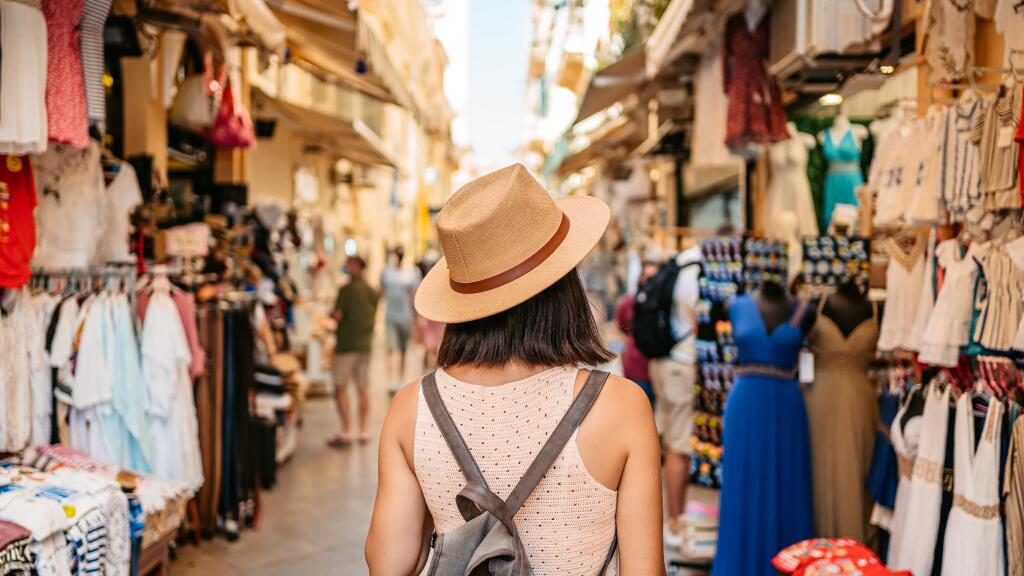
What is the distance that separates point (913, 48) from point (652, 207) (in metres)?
7.80

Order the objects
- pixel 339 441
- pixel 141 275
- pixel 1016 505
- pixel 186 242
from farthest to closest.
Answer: pixel 339 441 < pixel 186 242 < pixel 141 275 < pixel 1016 505

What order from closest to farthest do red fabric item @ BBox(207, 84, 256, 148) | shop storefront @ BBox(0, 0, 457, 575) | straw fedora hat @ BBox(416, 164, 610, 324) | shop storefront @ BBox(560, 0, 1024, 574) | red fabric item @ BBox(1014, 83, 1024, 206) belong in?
straw fedora hat @ BBox(416, 164, 610, 324)
red fabric item @ BBox(1014, 83, 1024, 206)
shop storefront @ BBox(560, 0, 1024, 574)
shop storefront @ BBox(0, 0, 457, 575)
red fabric item @ BBox(207, 84, 256, 148)

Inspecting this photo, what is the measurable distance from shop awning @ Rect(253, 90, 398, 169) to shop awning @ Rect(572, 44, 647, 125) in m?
3.71

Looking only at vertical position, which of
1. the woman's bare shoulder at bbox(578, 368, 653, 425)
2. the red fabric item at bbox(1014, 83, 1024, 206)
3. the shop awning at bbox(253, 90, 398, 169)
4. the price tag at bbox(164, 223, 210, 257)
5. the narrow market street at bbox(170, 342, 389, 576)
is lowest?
the narrow market street at bbox(170, 342, 389, 576)

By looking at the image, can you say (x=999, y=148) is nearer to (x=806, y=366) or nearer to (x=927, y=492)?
(x=927, y=492)

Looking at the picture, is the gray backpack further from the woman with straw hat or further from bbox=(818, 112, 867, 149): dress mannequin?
bbox=(818, 112, 867, 149): dress mannequin

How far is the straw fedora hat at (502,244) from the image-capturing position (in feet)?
5.99

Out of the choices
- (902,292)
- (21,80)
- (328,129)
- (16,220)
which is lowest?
(902,292)

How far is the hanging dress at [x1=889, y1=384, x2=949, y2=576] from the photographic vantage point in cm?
335

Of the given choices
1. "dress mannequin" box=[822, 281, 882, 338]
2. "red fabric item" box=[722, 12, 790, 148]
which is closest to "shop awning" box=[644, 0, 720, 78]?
"red fabric item" box=[722, 12, 790, 148]

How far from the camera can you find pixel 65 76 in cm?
379

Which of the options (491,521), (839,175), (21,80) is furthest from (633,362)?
(491,521)

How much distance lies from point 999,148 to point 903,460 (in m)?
1.39

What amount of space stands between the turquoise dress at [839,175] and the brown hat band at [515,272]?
547 centimetres
